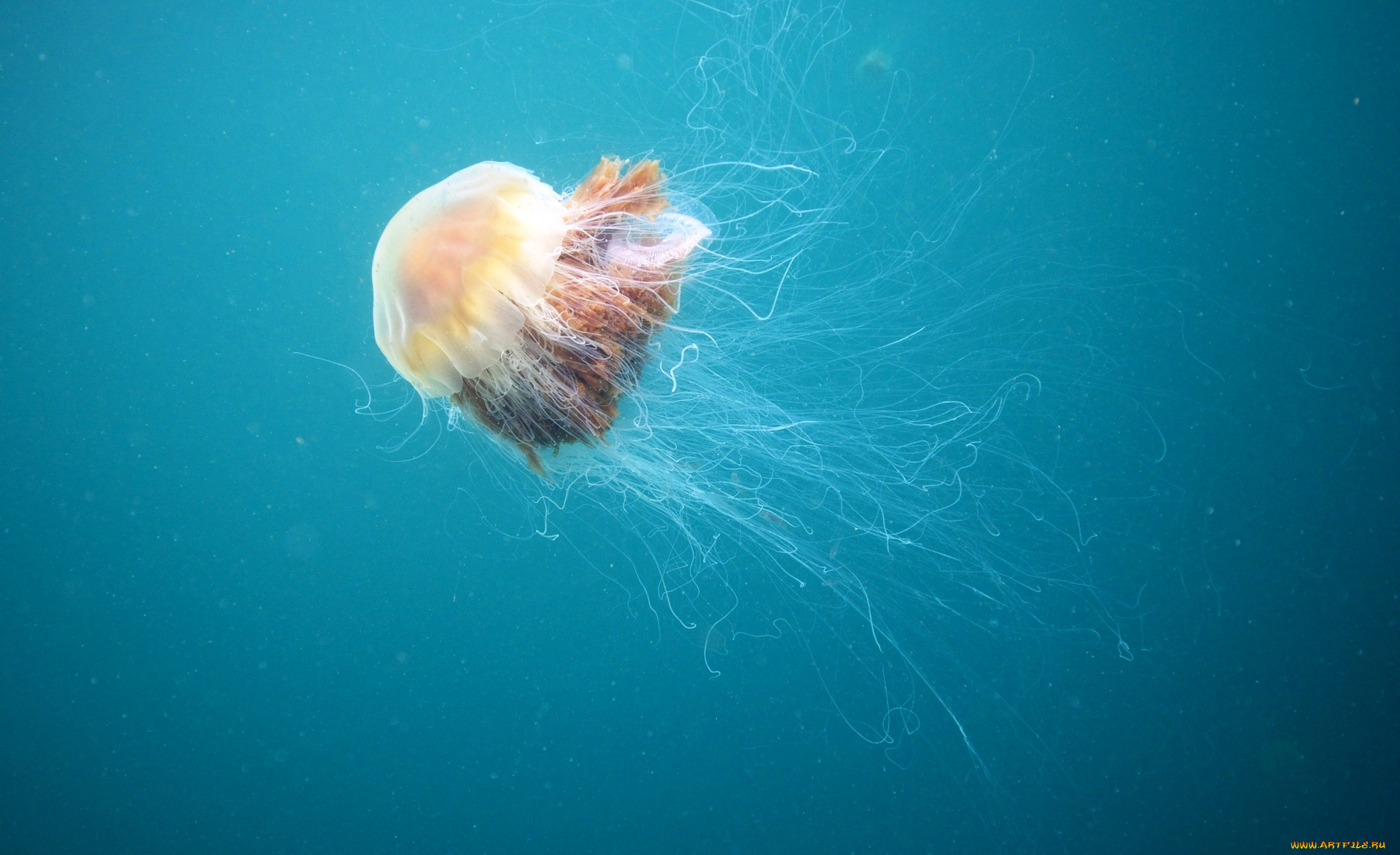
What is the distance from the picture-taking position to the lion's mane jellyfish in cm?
224

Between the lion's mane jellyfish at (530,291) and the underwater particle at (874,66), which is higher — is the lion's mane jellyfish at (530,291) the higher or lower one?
the lower one

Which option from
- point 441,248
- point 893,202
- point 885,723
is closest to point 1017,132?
point 893,202

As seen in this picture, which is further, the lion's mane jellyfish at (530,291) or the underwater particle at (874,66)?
the underwater particle at (874,66)

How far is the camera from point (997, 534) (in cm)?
335

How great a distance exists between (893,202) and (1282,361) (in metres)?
2.50

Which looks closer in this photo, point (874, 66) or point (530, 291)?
point (530, 291)

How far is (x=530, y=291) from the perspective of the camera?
89.6 inches

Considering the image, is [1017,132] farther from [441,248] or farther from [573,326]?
[441,248]

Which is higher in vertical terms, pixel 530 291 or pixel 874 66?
pixel 874 66

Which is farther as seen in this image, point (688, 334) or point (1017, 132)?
point (1017, 132)

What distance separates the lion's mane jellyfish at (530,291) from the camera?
88.1 inches

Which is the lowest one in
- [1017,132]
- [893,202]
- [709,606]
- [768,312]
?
[709,606]

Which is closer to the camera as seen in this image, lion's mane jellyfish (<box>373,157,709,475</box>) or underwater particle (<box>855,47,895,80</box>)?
lion's mane jellyfish (<box>373,157,709,475</box>)

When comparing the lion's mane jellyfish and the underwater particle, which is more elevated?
the underwater particle
